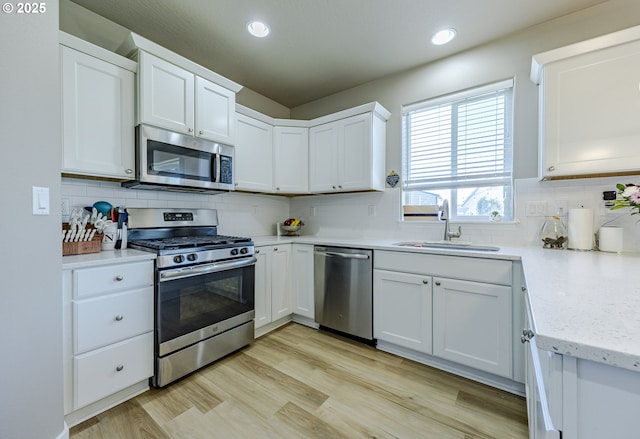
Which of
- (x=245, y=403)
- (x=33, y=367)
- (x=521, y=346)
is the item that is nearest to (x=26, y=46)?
(x=33, y=367)

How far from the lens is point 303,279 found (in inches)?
108

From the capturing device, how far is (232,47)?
7.85 ft

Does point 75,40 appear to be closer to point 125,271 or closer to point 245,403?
point 125,271

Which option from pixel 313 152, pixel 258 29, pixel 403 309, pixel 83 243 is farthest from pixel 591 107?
pixel 83 243

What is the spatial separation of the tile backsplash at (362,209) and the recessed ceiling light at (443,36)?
1360 mm

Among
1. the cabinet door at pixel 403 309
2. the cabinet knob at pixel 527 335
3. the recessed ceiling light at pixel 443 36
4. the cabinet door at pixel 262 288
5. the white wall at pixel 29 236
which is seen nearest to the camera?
the cabinet knob at pixel 527 335

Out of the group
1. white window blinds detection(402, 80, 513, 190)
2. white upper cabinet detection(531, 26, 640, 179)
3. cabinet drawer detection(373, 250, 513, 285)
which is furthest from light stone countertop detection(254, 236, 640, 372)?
white window blinds detection(402, 80, 513, 190)

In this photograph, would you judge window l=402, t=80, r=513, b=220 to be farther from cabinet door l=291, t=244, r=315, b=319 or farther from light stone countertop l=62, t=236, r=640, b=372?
cabinet door l=291, t=244, r=315, b=319

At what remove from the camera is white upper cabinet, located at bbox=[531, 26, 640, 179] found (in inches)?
63.9

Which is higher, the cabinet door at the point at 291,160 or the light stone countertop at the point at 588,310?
the cabinet door at the point at 291,160

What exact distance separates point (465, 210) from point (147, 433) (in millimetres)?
2852

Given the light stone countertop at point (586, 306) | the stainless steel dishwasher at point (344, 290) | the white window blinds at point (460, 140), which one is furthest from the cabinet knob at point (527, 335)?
the white window blinds at point (460, 140)

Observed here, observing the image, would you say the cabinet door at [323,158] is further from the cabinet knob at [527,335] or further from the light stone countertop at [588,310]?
the cabinet knob at [527,335]

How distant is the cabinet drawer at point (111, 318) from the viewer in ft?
4.76
